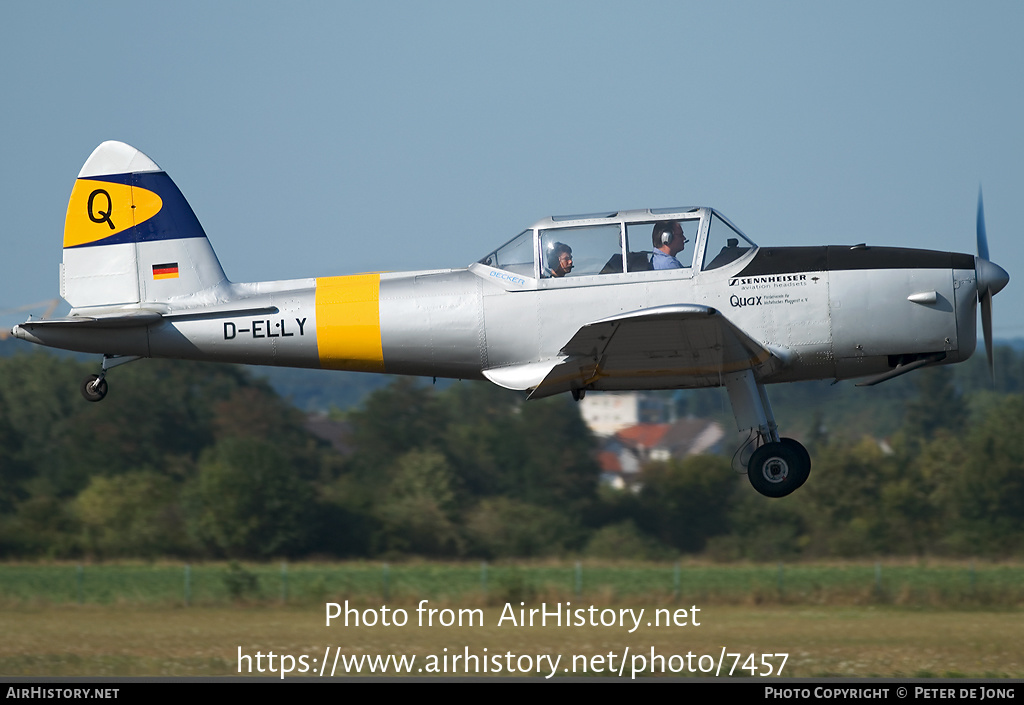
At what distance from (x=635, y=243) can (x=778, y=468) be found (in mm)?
2200

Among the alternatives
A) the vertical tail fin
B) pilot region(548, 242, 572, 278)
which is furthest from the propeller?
the vertical tail fin

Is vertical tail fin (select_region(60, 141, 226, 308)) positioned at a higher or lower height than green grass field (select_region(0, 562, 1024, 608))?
higher

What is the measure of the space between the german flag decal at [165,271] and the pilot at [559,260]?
11.7 feet

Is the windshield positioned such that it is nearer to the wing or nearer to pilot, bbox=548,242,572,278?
pilot, bbox=548,242,572,278

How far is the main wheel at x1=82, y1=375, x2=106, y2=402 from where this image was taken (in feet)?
34.9

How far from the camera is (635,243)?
9711 mm

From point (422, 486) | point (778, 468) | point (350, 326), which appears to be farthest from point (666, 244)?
point (422, 486)

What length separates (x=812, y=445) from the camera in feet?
130

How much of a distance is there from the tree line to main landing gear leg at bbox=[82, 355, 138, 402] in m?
23.3

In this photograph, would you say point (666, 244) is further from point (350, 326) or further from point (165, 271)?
point (165, 271)

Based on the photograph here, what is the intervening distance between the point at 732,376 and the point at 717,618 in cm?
1279

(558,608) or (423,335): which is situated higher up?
(423,335)
